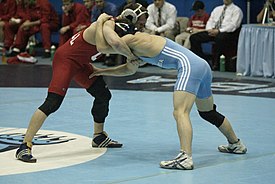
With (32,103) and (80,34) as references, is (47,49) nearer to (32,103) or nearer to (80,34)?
(32,103)

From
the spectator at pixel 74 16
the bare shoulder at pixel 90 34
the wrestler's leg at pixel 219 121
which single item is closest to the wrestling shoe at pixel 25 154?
the bare shoulder at pixel 90 34

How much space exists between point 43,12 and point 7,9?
1.34 m

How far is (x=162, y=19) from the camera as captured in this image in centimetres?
1508

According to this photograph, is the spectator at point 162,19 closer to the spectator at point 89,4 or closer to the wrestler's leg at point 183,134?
the spectator at point 89,4

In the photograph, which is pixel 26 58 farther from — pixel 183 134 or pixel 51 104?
pixel 183 134

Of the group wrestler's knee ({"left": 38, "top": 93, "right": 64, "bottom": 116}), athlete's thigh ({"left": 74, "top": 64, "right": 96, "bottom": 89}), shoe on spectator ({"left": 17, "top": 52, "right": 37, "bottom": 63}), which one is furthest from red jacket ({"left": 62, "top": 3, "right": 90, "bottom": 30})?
wrestler's knee ({"left": 38, "top": 93, "right": 64, "bottom": 116})

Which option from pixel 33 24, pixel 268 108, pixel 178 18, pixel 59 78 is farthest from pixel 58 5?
pixel 59 78

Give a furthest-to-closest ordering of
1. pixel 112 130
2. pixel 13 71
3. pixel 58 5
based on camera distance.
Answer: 1. pixel 58 5
2. pixel 13 71
3. pixel 112 130

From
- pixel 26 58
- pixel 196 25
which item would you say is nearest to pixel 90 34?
pixel 196 25

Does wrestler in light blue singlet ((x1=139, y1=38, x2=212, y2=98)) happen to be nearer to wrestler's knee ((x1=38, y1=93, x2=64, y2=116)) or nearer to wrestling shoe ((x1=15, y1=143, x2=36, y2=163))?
wrestler's knee ((x1=38, y1=93, x2=64, y2=116))

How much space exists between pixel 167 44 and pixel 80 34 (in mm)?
868

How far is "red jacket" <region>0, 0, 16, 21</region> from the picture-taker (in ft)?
57.9

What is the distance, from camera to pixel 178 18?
15.7 meters

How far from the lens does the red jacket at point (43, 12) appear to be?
16.8 m
